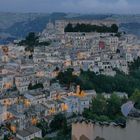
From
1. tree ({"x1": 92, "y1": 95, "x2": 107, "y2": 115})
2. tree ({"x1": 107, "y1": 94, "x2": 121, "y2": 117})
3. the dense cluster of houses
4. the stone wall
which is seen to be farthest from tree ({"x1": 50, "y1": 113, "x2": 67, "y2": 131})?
the stone wall

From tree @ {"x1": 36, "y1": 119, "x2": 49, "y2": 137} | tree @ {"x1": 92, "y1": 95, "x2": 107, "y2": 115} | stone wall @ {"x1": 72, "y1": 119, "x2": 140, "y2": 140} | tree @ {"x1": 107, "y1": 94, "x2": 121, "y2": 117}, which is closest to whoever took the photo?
stone wall @ {"x1": 72, "y1": 119, "x2": 140, "y2": 140}

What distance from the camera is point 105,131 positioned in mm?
3432

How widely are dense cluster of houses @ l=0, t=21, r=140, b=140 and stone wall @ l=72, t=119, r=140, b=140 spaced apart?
11053mm

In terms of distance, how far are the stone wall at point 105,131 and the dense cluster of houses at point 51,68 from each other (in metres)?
11.1

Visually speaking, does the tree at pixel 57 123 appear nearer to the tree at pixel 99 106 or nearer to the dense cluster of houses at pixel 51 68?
the dense cluster of houses at pixel 51 68

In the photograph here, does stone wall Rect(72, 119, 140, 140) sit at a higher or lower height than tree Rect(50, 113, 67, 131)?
higher

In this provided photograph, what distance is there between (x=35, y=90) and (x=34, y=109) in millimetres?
1498

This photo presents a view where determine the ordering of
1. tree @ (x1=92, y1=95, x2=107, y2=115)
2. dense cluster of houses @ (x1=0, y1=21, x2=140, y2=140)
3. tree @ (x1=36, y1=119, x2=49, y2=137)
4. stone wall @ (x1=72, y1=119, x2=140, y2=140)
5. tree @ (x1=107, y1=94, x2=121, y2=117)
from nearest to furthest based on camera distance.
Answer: stone wall @ (x1=72, y1=119, x2=140, y2=140) → tree @ (x1=107, y1=94, x2=121, y2=117) → tree @ (x1=92, y1=95, x2=107, y2=115) → tree @ (x1=36, y1=119, x2=49, y2=137) → dense cluster of houses @ (x1=0, y1=21, x2=140, y2=140)

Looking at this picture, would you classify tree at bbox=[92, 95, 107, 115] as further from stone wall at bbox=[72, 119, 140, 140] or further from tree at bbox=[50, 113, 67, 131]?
stone wall at bbox=[72, 119, 140, 140]

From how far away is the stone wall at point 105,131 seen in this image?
3.30 metres

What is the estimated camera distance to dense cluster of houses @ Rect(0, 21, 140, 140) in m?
17.3

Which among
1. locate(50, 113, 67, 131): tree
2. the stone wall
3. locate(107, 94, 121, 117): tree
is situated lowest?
locate(50, 113, 67, 131): tree

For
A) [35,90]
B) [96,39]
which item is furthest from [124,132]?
[96,39]

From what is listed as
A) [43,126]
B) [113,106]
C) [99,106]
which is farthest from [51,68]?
[113,106]
